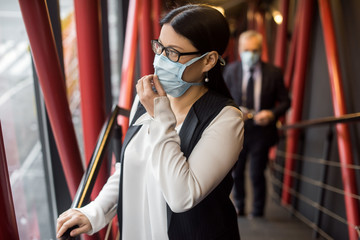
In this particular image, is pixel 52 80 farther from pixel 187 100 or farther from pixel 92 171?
pixel 187 100

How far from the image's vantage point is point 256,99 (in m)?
3.22

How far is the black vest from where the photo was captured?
116 cm

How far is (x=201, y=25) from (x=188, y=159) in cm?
45

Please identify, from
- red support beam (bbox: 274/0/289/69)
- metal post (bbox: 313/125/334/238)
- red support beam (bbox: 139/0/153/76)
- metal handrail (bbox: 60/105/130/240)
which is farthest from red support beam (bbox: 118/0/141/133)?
red support beam (bbox: 274/0/289/69)

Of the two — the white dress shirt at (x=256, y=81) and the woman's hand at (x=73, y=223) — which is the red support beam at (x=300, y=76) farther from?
the woman's hand at (x=73, y=223)

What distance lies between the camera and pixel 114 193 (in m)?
1.33

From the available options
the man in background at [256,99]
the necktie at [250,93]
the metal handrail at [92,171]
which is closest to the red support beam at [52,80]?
the metal handrail at [92,171]

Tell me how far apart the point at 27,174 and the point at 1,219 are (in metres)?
1.59

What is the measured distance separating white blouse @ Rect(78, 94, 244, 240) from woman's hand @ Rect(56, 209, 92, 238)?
23 mm

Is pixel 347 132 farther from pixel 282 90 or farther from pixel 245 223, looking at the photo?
pixel 245 223

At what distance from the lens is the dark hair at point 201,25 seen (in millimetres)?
1133

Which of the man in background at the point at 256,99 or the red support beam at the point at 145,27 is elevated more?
the red support beam at the point at 145,27

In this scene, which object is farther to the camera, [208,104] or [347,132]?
[347,132]

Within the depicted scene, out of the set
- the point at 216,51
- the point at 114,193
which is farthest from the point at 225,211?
the point at 216,51
